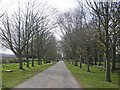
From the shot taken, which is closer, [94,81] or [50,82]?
[50,82]

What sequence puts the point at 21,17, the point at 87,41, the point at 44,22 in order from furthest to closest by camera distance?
the point at 44,22, the point at 21,17, the point at 87,41

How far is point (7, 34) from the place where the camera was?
39344 millimetres

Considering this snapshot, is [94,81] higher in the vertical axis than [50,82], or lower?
lower

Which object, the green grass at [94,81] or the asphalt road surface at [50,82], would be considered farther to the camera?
the green grass at [94,81]

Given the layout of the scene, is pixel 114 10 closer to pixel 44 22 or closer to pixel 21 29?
pixel 21 29

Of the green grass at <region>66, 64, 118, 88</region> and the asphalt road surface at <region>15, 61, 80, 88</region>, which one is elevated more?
the asphalt road surface at <region>15, 61, 80, 88</region>

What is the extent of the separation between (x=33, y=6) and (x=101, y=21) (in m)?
24.5

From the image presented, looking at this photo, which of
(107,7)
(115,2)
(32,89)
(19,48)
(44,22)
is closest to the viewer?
Answer: (32,89)

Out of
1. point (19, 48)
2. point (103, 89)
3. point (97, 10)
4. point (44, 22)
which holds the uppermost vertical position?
point (44, 22)

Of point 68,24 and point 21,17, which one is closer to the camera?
point 21,17

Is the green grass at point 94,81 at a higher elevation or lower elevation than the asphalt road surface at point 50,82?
lower

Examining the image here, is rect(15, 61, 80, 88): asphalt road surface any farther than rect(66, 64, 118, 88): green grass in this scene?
No

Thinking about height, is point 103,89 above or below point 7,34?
below

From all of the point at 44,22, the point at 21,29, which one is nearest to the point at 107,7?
the point at 21,29
